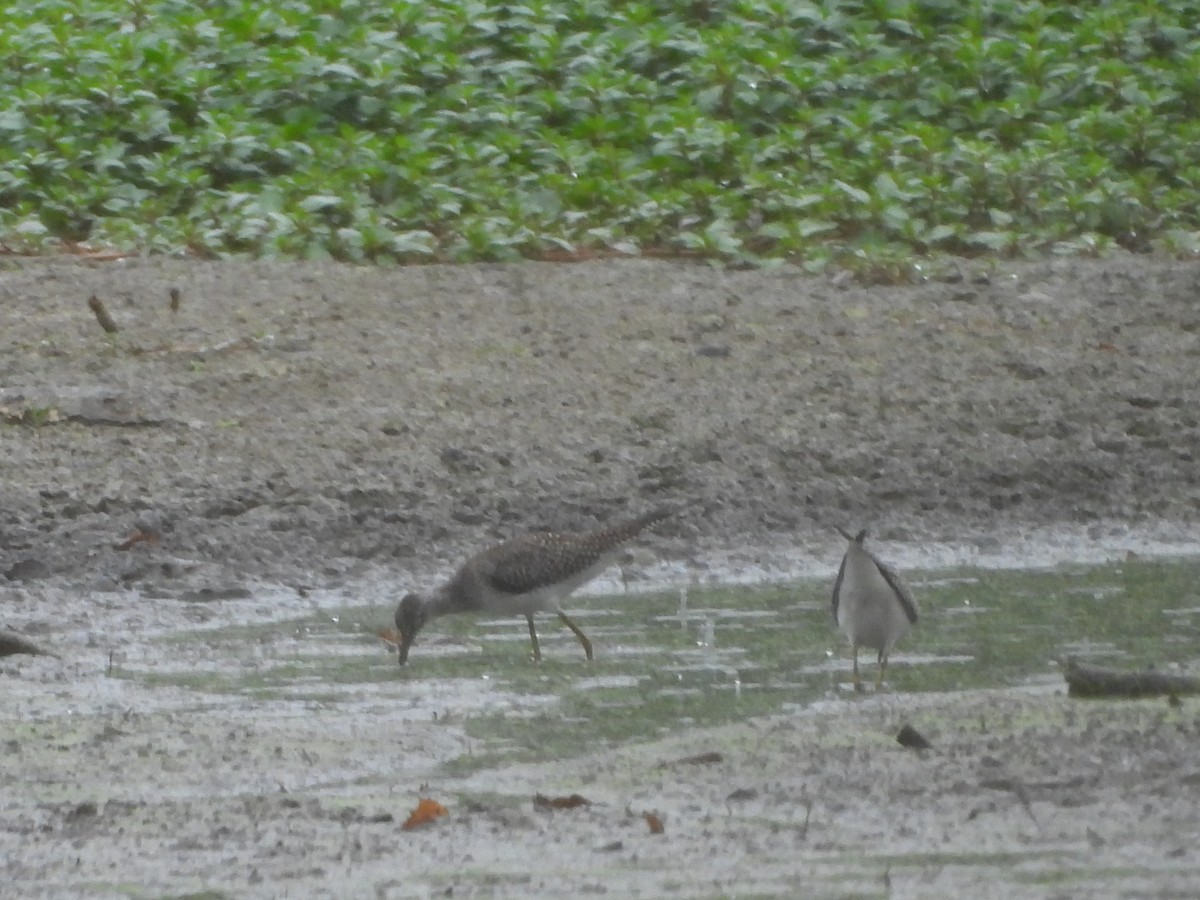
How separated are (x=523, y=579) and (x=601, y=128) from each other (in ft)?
27.4

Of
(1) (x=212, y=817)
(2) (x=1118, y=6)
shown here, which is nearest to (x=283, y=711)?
(1) (x=212, y=817)

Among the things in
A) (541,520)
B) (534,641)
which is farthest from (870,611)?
(541,520)

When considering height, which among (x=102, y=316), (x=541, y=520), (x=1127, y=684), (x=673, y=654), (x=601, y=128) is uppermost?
(x=1127, y=684)

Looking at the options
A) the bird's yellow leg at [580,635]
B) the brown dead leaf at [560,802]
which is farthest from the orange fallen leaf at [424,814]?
the bird's yellow leg at [580,635]

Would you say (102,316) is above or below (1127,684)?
below

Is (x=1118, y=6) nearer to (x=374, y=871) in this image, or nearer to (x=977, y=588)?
(x=977, y=588)

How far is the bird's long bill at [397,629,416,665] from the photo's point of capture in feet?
23.4

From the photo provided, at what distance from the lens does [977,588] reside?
27.1 ft

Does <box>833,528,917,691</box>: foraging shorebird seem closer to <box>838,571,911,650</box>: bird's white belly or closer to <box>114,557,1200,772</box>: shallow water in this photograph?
<box>838,571,911,650</box>: bird's white belly

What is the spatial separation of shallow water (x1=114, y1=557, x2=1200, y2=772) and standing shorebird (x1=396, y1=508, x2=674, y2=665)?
0.13m

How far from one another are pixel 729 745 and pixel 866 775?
1.65 feet

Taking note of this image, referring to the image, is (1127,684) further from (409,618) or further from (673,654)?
(409,618)

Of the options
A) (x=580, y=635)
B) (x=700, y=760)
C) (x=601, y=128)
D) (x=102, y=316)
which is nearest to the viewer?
(x=700, y=760)

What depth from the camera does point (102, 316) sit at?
36.0 feet
